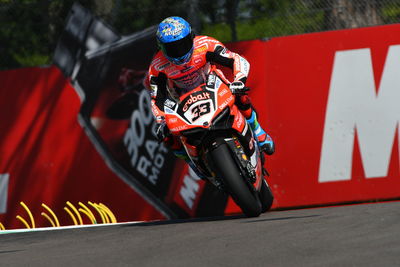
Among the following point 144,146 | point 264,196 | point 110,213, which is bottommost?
point 110,213

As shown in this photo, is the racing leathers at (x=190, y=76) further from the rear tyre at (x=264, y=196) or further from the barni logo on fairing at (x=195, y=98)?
the rear tyre at (x=264, y=196)

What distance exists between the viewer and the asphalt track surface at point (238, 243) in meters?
4.32

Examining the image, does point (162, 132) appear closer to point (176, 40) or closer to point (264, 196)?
point (176, 40)

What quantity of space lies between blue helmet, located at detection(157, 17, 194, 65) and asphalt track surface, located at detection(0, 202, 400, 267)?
1529 millimetres

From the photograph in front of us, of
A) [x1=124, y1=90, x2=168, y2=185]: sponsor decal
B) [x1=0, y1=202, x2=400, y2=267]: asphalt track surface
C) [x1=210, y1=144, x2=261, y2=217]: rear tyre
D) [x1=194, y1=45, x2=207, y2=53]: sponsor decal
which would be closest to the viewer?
[x1=0, y1=202, x2=400, y2=267]: asphalt track surface

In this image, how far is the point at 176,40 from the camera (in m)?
7.03

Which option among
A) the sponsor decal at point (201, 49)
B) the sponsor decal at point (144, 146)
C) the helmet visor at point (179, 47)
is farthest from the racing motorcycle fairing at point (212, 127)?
the sponsor decal at point (144, 146)

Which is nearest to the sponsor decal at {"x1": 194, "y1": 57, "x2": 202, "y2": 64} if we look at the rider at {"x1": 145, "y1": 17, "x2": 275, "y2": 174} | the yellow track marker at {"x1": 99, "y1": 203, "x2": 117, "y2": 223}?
the rider at {"x1": 145, "y1": 17, "x2": 275, "y2": 174}

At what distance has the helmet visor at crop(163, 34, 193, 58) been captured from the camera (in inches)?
278

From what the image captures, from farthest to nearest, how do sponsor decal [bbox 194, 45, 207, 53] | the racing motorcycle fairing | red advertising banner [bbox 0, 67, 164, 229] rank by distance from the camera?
red advertising banner [bbox 0, 67, 164, 229]
sponsor decal [bbox 194, 45, 207, 53]
the racing motorcycle fairing

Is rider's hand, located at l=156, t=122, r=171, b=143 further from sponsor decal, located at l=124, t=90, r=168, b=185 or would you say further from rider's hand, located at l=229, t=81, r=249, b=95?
sponsor decal, located at l=124, t=90, r=168, b=185

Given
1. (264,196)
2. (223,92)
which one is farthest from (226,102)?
(264,196)

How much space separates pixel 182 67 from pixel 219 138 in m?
0.77

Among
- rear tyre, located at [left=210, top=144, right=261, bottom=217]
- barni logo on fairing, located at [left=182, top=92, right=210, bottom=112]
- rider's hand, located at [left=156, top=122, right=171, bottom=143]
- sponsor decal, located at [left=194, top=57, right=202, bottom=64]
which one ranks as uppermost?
sponsor decal, located at [left=194, top=57, right=202, bottom=64]
